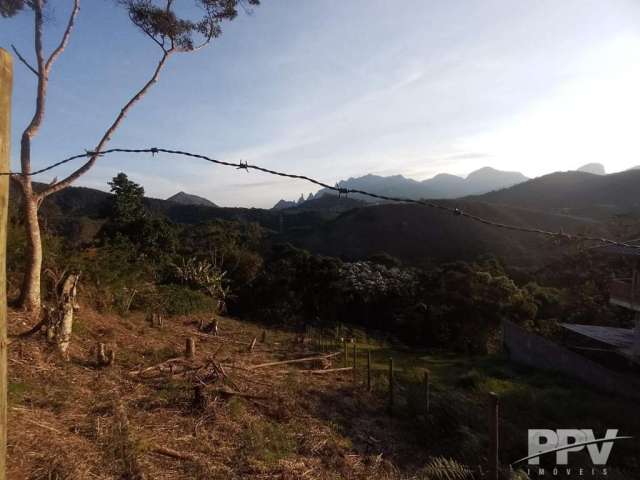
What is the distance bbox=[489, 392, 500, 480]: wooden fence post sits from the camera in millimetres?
2176

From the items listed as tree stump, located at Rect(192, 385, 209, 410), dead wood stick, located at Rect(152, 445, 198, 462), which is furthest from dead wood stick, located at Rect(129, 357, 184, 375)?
dead wood stick, located at Rect(152, 445, 198, 462)

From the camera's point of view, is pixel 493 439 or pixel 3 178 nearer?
pixel 3 178

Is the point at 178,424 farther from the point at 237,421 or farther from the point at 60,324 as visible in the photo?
the point at 60,324

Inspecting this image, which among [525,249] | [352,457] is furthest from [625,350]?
[525,249]

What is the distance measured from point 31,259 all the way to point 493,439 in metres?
7.47

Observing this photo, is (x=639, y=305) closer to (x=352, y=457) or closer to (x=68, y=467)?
(x=352, y=457)

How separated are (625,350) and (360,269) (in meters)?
14.9

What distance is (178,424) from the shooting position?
4.43 meters

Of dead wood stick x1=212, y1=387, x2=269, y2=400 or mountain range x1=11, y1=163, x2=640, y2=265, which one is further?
mountain range x1=11, y1=163, x2=640, y2=265

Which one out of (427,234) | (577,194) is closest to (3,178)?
(427,234)

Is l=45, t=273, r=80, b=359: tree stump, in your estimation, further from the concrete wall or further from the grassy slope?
the concrete wall

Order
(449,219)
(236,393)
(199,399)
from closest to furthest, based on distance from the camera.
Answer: (199,399), (236,393), (449,219)

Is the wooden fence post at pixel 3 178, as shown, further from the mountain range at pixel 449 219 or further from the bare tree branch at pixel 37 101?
the mountain range at pixel 449 219

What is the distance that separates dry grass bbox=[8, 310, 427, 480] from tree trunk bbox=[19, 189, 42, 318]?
0.35m
